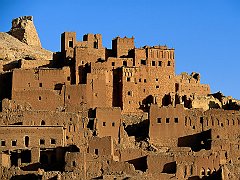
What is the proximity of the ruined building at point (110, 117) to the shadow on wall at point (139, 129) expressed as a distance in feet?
0.31

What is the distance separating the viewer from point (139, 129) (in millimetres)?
68125

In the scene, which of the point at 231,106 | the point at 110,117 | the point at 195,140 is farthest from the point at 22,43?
the point at 195,140

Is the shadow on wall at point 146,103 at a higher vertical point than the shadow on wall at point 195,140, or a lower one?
higher

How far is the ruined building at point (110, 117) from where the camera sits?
197 ft

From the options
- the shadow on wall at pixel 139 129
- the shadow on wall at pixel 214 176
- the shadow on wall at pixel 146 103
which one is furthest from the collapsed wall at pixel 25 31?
the shadow on wall at pixel 214 176

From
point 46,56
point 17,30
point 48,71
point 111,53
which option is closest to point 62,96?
point 48,71

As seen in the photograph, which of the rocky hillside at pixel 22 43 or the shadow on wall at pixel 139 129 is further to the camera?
the rocky hillside at pixel 22 43

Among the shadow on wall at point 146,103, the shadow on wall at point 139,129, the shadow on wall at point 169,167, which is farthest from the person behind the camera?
the shadow on wall at point 146,103

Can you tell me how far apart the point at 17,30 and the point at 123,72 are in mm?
21148

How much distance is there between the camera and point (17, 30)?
89.0 meters

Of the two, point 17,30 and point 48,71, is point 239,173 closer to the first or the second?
point 48,71

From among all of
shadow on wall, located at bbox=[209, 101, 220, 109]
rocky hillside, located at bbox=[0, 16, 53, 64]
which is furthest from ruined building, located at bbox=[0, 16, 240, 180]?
rocky hillside, located at bbox=[0, 16, 53, 64]

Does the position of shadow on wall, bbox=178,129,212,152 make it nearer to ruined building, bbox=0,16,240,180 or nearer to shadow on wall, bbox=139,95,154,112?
ruined building, bbox=0,16,240,180

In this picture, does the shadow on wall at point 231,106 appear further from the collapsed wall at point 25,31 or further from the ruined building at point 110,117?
the collapsed wall at point 25,31
